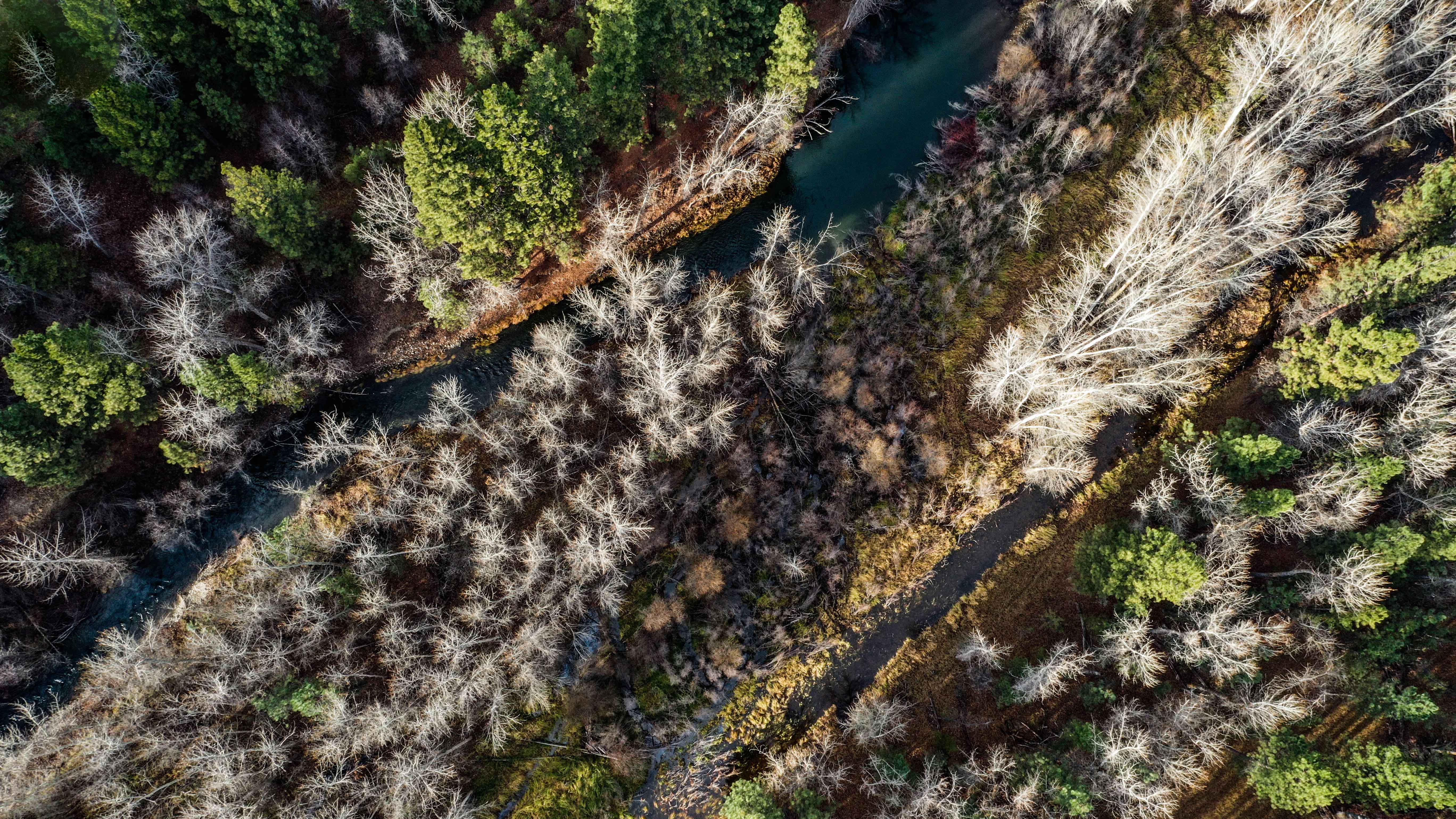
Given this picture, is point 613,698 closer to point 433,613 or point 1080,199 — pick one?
point 433,613

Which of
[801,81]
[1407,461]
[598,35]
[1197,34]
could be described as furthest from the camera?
[1197,34]

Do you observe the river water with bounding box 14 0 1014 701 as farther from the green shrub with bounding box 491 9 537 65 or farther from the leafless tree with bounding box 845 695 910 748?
the leafless tree with bounding box 845 695 910 748

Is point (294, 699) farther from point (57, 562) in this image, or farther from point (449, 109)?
point (449, 109)

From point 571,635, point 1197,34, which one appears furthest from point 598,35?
point 1197,34

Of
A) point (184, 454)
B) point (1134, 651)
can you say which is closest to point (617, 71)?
point (184, 454)

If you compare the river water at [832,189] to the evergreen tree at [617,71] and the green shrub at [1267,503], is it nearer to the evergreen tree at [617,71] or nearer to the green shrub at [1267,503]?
the evergreen tree at [617,71]

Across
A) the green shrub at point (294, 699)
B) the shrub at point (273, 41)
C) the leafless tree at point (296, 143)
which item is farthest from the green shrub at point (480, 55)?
the green shrub at point (294, 699)
